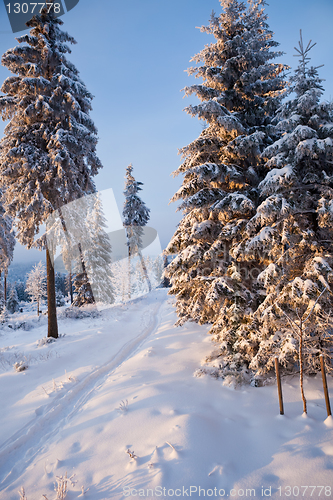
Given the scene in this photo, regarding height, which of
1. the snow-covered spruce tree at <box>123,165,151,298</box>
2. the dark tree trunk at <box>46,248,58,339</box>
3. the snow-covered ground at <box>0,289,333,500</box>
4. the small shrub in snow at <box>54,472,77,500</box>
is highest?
the snow-covered spruce tree at <box>123,165,151,298</box>

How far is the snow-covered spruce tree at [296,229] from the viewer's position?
5.94 meters

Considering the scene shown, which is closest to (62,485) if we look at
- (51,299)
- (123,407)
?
(123,407)

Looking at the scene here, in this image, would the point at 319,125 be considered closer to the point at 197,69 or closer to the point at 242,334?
the point at 197,69

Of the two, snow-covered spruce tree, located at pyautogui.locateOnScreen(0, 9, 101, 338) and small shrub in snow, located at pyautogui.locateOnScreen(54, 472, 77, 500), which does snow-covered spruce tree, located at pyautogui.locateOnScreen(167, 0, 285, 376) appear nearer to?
small shrub in snow, located at pyautogui.locateOnScreen(54, 472, 77, 500)

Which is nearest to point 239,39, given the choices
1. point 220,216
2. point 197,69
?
point 197,69

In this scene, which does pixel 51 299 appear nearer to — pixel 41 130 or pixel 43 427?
pixel 43 427

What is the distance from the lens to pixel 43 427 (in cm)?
545

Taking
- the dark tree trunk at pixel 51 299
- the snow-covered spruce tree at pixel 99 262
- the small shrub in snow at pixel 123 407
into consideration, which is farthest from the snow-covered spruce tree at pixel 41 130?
the snow-covered spruce tree at pixel 99 262

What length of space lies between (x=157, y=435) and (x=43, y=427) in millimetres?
2936

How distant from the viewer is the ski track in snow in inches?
173

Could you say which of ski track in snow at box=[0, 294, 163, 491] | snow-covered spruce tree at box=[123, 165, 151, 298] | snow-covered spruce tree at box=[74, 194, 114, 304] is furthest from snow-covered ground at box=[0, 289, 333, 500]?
snow-covered spruce tree at box=[123, 165, 151, 298]

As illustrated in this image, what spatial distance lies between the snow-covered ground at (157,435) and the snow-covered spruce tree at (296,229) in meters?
1.35

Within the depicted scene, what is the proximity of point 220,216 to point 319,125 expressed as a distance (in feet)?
12.2

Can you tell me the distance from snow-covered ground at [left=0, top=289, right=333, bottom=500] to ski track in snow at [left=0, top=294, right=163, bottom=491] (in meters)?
0.02
